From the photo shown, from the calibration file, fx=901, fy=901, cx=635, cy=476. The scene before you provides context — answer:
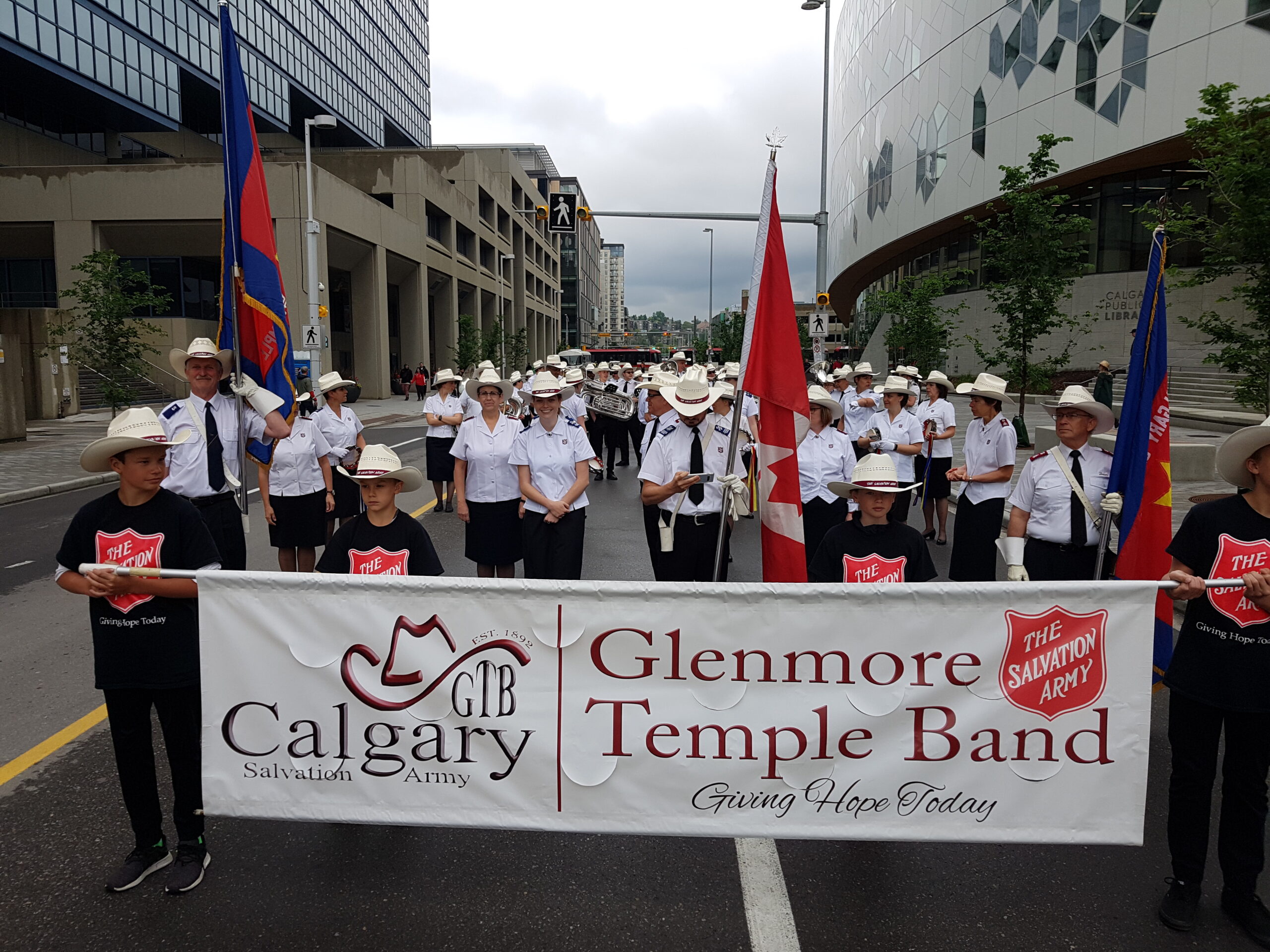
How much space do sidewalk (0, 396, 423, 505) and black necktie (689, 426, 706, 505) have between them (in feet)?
34.0

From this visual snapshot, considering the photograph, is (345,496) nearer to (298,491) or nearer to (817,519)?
(298,491)

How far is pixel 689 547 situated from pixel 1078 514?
246cm

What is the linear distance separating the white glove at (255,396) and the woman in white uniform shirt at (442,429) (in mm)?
5849

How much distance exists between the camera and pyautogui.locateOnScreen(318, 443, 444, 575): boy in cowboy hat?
4223 millimetres

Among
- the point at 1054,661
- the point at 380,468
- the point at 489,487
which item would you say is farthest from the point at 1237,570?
the point at 489,487

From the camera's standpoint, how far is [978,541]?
23.5 ft

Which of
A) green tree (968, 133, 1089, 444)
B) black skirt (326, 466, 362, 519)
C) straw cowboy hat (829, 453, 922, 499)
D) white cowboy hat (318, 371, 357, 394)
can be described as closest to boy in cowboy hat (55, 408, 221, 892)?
straw cowboy hat (829, 453, 922, 499)

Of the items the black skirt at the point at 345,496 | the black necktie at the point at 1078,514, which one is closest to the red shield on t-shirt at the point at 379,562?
the black necktie at the point at 1078,514

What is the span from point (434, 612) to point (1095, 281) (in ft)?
134

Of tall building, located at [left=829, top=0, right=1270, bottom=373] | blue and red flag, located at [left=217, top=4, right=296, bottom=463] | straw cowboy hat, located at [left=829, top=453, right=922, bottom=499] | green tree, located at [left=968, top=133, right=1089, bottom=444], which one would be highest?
tall building, located at [left=829, top=0, right=1270, bottom=373]

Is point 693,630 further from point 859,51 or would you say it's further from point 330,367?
point 859,51

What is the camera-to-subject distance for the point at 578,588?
3369 mm

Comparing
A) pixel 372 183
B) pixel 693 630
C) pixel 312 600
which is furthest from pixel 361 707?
pixel 372 183

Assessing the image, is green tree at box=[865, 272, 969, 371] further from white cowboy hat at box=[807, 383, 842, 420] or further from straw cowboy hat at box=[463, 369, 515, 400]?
straw cowboy hat at box=[463, 369, 515, 400]
